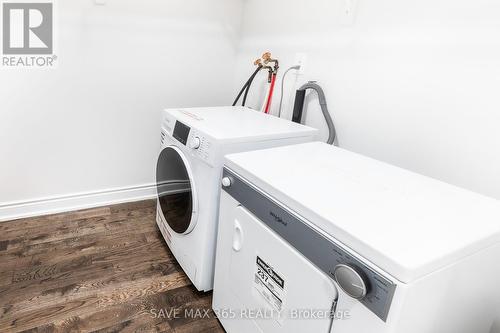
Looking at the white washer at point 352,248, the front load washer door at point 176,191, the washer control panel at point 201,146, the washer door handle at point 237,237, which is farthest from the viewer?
the front load washer door at point 176,191

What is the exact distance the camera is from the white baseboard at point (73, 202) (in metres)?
1.96

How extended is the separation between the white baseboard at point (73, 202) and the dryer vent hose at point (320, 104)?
1.25 meters

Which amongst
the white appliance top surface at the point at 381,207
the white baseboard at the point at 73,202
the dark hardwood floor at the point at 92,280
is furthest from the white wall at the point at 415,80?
the white baseboard at the point at 73,202

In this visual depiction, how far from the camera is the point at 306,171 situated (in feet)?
3.45

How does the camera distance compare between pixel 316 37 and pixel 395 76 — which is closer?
pixel 395 76

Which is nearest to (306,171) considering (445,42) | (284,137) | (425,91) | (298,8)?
(284,137)

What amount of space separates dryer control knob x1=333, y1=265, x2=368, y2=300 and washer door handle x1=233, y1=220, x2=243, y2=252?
1.43 feet

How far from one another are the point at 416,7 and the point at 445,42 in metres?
0.20

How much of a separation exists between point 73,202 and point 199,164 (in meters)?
A: 1.26

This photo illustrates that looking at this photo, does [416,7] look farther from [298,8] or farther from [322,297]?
[322,297]

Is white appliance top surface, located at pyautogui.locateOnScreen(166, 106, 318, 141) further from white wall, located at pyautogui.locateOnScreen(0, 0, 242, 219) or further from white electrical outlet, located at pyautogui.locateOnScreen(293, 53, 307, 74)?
white wall, located at pyautogui.locateOnScreen(0, 0, 242, 219)

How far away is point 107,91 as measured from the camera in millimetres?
2020

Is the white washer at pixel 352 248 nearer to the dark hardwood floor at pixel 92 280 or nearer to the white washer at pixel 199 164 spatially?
the white washer at pixel 199 164

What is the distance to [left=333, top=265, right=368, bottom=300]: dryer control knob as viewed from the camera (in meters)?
0.67
